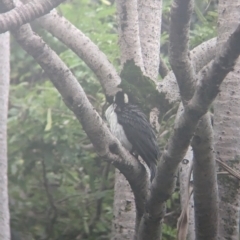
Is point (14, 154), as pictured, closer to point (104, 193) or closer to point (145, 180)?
point (104, 193)

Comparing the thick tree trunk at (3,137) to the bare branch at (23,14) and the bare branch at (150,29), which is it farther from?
the bare branch at (23,14)

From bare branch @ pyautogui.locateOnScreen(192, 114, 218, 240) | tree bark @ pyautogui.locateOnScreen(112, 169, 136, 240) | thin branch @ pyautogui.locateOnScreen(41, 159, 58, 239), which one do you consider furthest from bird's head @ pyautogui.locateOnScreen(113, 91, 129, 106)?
thin branch @ pyautogui.locateOnScreen(41, 159, 58, 239)

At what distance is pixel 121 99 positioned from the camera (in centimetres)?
301

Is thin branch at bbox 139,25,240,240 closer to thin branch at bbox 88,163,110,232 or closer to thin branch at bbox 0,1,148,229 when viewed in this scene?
thin branch at bbox 0,1,148,229

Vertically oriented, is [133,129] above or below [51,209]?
above

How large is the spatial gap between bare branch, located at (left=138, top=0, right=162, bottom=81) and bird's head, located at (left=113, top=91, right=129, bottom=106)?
29cm

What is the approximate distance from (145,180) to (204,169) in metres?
0.35

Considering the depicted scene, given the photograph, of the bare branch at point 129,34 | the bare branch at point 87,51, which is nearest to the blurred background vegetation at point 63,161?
the bare branch at point 87,51

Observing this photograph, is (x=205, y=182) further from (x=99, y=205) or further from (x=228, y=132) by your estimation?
(x=99, y=205)

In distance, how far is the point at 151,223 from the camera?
8.20ft

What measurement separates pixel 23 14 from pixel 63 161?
219cm

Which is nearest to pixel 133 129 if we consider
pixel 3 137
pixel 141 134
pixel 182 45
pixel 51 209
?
pixel 141 134

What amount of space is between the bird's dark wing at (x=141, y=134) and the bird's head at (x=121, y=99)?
0.14 ft

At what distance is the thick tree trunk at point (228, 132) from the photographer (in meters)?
2.84
